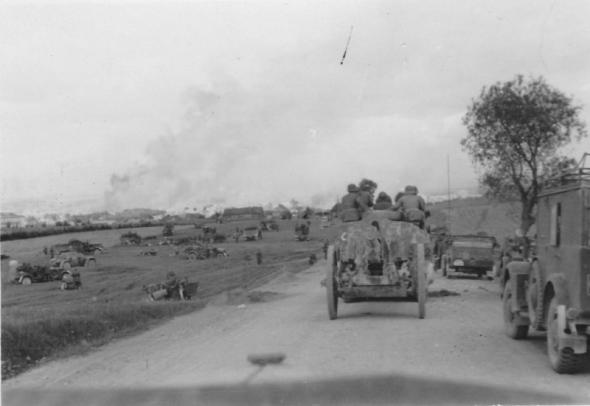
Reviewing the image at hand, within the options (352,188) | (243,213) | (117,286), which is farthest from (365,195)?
(243,213)

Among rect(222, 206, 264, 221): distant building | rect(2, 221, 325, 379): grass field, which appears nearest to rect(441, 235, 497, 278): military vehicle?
rect(2, 221, 325, 379): grass field

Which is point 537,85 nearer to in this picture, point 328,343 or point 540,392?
point 328,343

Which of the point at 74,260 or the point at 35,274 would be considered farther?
the point at 74,260

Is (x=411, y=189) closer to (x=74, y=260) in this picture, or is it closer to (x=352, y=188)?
(x=352, y=188)

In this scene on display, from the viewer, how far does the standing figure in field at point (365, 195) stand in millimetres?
14594

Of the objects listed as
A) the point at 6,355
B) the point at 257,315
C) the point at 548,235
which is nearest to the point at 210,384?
the point at 6,355

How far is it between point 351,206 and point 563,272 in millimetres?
6227

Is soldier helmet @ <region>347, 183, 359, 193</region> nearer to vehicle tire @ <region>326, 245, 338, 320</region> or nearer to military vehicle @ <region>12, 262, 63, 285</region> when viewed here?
vehicle tire @ <region>326, 245, 338, 320</region>

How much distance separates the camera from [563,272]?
28.4 feet

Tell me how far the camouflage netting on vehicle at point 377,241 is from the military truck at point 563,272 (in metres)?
3.24

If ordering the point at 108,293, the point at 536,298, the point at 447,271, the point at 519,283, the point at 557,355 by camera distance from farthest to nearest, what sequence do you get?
the point at 447,271
the point at 108,293
the point at 519,283
the point at 536,298
the point at 557,355

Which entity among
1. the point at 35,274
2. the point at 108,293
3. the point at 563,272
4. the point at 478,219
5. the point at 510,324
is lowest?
the point at 108,293

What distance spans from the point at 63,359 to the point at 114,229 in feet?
207

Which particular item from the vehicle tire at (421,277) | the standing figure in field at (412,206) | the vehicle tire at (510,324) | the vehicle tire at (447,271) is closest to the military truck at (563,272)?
the vehicle tire at (510,324)
